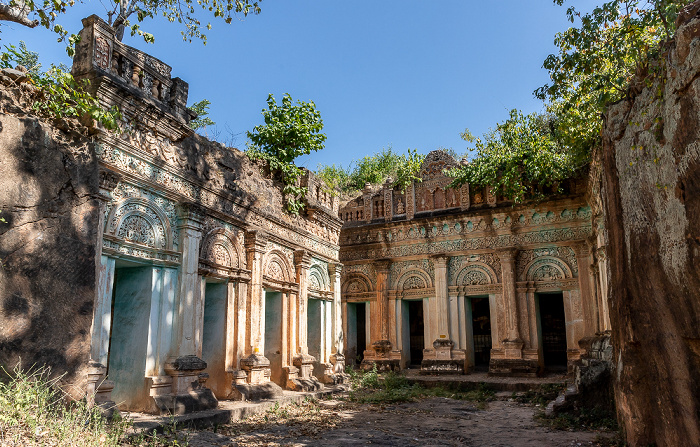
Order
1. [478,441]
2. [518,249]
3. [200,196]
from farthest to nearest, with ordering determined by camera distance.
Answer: [518,249] < [200,196] < [478,441]

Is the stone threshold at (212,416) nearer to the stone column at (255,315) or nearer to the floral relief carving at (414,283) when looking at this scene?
the stone column at (255,315)

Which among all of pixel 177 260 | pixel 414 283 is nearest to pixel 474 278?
pixel 414 283

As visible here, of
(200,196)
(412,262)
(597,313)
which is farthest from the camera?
(412,262)

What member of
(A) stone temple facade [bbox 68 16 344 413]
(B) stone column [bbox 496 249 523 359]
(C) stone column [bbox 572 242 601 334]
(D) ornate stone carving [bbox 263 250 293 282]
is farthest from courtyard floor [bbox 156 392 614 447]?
(C) stone column [bbox 572 242 601 334]

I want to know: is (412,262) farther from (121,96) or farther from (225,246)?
(121,96)

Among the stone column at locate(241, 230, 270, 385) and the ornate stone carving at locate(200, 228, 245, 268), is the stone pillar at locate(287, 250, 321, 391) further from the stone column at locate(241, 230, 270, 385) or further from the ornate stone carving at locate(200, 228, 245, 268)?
the ornate stone carving at locate(200, 228, 245, 268)

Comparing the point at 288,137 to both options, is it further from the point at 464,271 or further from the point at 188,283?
the point at 464,271

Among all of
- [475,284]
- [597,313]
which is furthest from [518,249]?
[597,313]

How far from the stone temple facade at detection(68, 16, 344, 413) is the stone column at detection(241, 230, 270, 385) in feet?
0.07

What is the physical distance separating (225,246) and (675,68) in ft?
24.3

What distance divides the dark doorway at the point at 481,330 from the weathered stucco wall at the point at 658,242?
12428 millimetres

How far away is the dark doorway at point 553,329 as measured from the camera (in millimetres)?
17219

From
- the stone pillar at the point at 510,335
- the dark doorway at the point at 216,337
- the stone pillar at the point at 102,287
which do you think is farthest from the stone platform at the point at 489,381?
the stone pillar at the point at 102,287

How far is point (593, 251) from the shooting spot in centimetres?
1254
